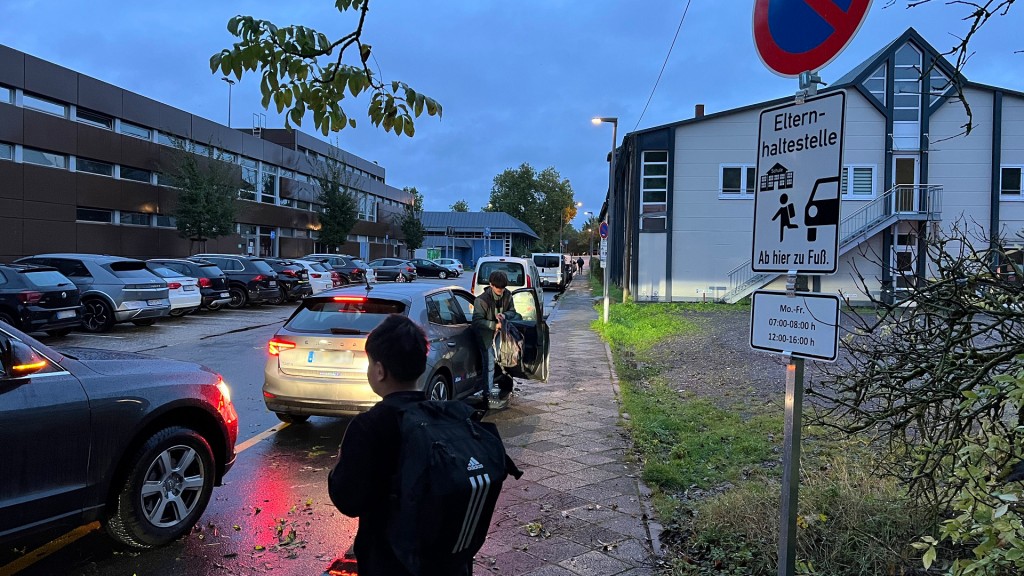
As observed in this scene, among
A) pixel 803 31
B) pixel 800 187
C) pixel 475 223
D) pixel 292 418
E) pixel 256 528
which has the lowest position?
pixel 256 528

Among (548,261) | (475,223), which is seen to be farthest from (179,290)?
(475,223)

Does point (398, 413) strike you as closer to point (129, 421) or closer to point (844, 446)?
point (129, 421)

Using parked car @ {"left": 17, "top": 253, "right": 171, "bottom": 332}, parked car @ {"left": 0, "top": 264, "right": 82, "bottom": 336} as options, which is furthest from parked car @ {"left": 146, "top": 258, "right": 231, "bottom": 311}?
parked car @ {"left": 0, "top": 264, "right": 82, "bottom": 336}

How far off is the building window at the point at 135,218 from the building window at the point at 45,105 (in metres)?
5.21

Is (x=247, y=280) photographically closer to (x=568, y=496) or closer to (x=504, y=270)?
(x=504, y=270)

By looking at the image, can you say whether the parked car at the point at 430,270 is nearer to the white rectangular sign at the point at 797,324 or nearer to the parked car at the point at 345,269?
the parked car at the point at 345,269

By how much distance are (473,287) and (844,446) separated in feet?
34.6

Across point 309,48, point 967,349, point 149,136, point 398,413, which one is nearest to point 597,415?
point 967,349

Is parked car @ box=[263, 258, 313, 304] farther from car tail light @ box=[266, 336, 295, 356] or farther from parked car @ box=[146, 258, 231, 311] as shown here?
car tail light @ box=[266, 336, 295, 356]

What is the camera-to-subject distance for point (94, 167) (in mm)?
30422

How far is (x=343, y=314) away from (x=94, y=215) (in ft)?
98.3

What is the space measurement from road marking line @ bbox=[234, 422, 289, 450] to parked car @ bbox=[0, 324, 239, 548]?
67.4 inches

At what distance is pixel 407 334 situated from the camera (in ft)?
7.14

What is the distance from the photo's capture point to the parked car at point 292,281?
24125 millimetres
